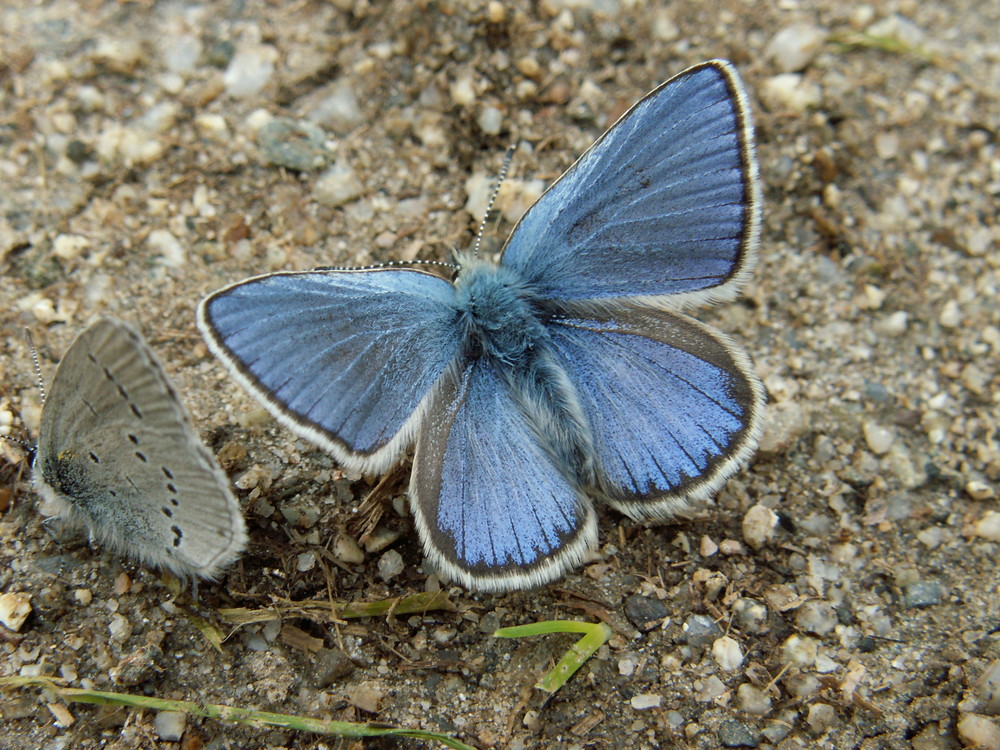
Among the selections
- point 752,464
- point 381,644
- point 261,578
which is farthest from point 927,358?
point 261,578

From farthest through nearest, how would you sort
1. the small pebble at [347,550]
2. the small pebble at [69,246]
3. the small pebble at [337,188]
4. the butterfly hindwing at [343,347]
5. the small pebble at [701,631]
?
the small pebble at [337,188] → the small pebble at [69,246] → the small pebble at [347,550] → the small pebble at [701,631] → the butterfly hindwing at [343,347]

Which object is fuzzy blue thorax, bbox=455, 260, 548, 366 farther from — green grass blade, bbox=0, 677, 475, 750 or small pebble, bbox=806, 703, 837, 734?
small pebble, bbox=806, 703, 837, 734

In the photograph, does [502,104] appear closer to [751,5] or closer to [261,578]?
[751,5]

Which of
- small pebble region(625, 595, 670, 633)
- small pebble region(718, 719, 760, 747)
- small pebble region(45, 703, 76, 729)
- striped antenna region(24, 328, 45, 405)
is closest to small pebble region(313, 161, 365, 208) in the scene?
striped antenna region(24, 328, 45, 405)

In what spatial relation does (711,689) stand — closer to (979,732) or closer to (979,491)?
(979,732)

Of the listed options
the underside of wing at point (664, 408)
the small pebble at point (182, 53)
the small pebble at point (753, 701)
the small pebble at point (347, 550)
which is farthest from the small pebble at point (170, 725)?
the small pebble at point (182, 53)

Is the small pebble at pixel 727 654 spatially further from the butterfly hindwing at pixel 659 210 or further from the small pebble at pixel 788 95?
the small pebble at pixel 788 95
